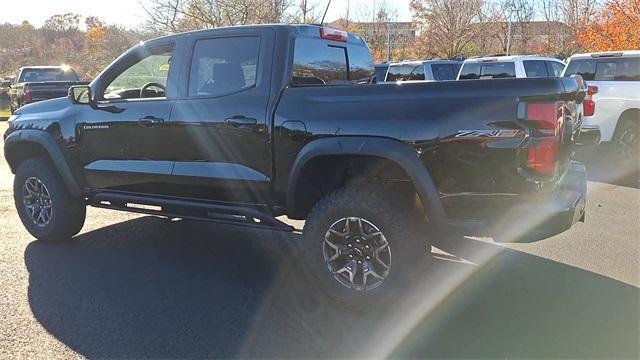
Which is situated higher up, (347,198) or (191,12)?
(191,12)

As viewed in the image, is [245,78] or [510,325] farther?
[245,78]

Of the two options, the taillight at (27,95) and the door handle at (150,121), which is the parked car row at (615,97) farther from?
the taillight at (27,95)

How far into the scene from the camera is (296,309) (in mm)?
4039

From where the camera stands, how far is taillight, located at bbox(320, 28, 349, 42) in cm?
471

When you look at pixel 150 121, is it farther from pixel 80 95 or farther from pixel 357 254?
pixel 357 254

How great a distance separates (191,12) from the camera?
18203 mm

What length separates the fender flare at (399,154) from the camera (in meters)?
3.59

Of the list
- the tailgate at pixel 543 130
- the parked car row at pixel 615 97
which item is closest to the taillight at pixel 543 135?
the tailgate at pixel 543 130

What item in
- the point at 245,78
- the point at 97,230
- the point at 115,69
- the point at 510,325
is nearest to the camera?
the point at 510,325

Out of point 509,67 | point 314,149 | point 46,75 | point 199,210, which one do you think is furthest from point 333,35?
point 46,75

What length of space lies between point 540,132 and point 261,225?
212cm

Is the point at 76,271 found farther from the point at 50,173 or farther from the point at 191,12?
the point at 191,12

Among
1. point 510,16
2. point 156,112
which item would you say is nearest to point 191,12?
point 156,112

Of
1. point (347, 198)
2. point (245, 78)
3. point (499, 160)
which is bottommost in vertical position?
point (347, 198)
